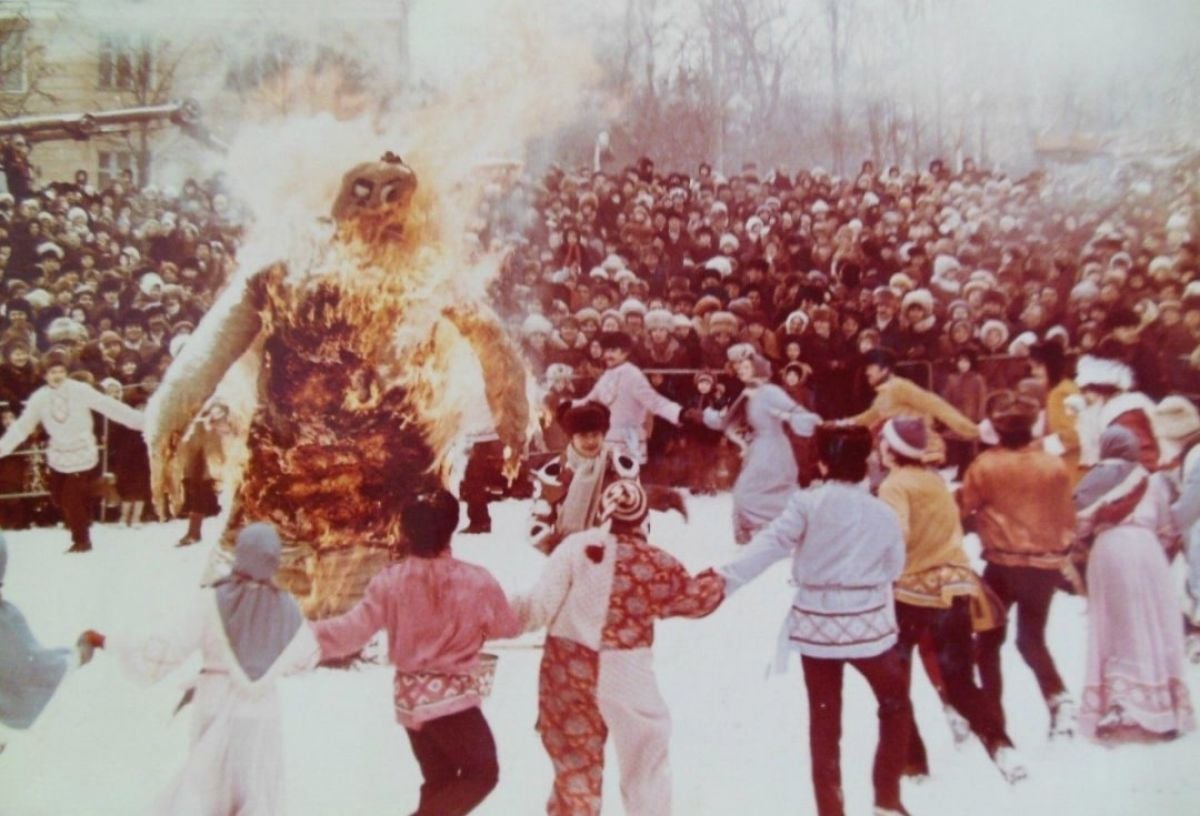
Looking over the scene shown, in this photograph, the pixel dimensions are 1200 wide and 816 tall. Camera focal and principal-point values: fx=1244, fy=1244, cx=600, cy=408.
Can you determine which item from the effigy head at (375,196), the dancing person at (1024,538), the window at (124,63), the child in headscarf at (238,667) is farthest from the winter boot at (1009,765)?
the window at (124,63)

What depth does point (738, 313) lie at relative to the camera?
3863 millimetres

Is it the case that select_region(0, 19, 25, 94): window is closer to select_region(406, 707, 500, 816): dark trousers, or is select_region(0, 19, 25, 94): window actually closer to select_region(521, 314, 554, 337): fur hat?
select_region(521, 314, 554, 337): fur hat

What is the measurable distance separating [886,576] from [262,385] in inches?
76.9

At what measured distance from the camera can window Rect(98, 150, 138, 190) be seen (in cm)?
398

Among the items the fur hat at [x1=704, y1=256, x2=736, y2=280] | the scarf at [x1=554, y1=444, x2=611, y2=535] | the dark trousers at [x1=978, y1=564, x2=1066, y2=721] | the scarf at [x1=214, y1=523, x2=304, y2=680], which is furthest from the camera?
the fur hat at [x1=704, y1=256, x2=736, y2=280]

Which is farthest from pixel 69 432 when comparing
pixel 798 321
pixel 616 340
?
pixel 798 321

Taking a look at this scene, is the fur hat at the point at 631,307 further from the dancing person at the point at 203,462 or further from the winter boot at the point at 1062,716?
the winter boot at the point at 1062,716

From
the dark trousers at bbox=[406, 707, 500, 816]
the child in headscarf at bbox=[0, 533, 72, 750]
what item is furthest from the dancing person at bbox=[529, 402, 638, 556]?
the child in headscarf at bbox=[0, 533, 72, 750]

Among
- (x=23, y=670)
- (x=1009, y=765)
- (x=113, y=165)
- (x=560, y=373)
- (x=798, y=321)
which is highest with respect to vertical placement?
(x=113, y=165)

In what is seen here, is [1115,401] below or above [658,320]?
below

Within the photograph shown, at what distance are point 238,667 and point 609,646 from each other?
1.04 m

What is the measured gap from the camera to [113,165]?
4.00 m

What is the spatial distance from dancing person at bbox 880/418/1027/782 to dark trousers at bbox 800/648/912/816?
130mm

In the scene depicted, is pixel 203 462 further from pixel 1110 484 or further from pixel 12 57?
pixel 1110 484
